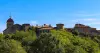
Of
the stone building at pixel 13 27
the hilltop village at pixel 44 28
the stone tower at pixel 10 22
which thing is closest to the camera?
the hilltop village at pixel 44 28

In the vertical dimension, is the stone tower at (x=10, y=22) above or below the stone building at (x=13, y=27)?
above

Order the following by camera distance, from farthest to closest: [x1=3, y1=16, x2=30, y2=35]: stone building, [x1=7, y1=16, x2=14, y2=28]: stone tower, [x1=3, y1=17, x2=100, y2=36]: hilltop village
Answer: [x1=7, y1=16, x2=14, y2=28]: stone tower < [x1=3, y1=16, x2=30, y2=35]: stone building < [x1=3, y1=17, x2=100, y2=36]: hilltop village

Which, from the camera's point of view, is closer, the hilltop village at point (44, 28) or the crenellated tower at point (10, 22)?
the hilltop village at point (44, 28)

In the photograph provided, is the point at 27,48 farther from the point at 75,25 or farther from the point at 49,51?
the point at 75,25

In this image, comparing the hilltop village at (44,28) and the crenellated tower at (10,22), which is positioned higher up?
the crenellated tower at (10,22)

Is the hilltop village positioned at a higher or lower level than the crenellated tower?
lower

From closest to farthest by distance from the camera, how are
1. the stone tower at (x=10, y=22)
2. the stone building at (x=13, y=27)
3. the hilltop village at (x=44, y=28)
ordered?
the hilltop village at (x=44, y=28) < the stone building at (x=13, y=27) < the stone tower at (x=10, y=22)

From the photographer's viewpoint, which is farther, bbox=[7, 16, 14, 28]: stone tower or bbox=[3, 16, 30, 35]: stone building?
bbox=[7, 16, 14, 28]: stone tower

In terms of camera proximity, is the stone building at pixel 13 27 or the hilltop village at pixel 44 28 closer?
the hilltop village at pixel 44 28

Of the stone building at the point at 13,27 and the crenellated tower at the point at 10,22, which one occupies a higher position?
the crenellated tower at the point at 10,22

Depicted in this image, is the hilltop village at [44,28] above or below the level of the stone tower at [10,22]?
below

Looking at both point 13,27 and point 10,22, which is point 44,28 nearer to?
point 13,27

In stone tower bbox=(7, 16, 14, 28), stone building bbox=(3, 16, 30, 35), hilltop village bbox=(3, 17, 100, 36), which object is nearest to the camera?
hilltop village bbox=(3, 17, 100, 36)

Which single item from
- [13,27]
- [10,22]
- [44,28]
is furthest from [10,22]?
[44,28]
